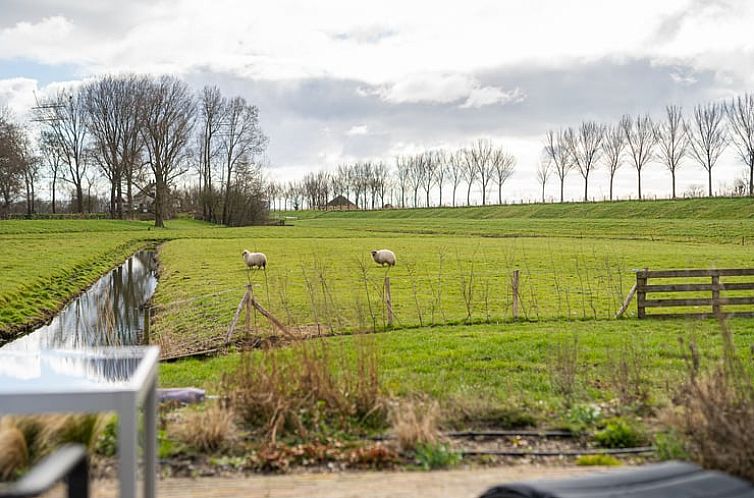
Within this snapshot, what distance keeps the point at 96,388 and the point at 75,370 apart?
63 centimetres

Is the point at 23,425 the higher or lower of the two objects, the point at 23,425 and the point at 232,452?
the higher

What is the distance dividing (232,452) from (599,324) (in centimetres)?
1104

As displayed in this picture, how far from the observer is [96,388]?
10.0 ft

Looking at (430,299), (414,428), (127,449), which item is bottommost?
(414,428)

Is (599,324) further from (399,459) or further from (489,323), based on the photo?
(399,459)

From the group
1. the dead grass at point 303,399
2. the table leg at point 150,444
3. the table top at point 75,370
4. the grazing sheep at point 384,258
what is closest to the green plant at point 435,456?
the dead grass at point 303,399

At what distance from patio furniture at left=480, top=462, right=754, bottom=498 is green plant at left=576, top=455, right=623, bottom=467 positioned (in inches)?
88.0

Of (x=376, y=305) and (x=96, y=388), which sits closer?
(x=96, y=388)

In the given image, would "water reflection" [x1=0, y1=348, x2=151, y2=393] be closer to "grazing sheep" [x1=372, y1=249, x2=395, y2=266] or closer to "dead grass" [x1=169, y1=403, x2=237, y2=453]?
"dead grass" [x1=169, y1=403, x2=237, y2=453]

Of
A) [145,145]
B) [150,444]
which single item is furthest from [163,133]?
[150,444]

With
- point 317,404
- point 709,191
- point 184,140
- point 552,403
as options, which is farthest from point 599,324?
point 709,191

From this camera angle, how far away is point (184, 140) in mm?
65438

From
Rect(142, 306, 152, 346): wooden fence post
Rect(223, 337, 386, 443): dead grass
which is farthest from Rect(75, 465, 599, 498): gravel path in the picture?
Rect(142, 306, 152, 346): wooden fence post

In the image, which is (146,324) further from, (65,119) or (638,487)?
(65,119)
